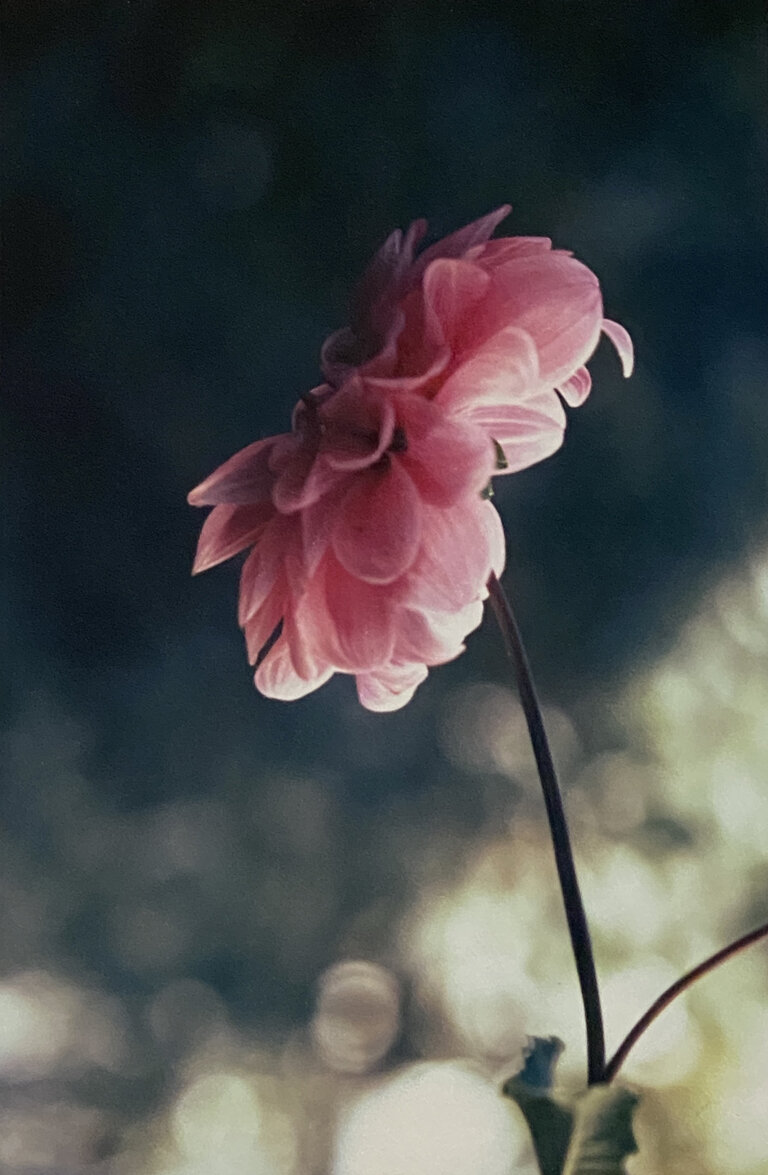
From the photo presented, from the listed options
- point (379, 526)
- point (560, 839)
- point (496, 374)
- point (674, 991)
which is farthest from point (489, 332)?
point (674, 991)

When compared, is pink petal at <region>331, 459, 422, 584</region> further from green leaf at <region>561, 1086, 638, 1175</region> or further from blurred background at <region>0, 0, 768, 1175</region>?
green leaf at <region>561, 1086, 638, 1175</region>

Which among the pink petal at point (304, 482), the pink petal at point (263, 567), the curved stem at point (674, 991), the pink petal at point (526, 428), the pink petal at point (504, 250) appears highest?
the pink petal at point (504, 250)

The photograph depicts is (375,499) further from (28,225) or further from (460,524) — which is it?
(28,225)

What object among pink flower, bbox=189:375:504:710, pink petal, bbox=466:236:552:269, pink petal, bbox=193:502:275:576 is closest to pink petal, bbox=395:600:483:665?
pink flower, bbox=189:375:504:710

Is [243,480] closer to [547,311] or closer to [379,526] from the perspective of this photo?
[379,526]

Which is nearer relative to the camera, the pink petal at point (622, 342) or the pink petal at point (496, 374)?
the pink petal at point (496, 374)

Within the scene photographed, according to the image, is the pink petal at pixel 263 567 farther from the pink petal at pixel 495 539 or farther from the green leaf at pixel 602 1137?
the green leaf at pixel 602 1137

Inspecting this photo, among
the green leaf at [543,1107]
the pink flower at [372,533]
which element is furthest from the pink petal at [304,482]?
the green leaf at [543,1107]
